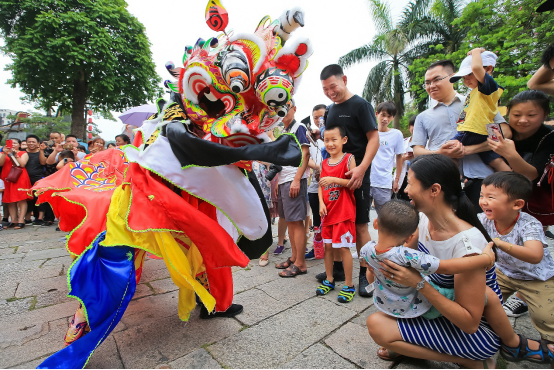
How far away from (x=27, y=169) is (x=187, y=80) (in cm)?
645

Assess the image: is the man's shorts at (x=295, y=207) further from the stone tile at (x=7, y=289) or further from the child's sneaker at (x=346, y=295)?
the stone tile at (x=7, y=289)

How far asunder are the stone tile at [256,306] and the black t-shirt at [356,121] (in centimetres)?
135

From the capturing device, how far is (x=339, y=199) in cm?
247

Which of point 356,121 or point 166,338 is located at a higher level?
point 356,121

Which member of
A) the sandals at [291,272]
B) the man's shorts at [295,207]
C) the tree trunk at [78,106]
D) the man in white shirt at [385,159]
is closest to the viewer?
the sandals at [291,272]

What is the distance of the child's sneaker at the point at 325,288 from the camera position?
2400mm

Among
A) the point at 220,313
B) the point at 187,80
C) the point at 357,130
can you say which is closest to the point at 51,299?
the point at 220,313

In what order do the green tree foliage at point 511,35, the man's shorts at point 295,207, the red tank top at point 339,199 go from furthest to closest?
the green tree foliage at point 511,35 < the man's shorts at point 295,207 < the red tank top at point 339,199

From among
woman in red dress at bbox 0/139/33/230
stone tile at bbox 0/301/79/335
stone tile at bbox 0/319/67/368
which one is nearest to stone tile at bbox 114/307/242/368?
stone tile at bbox 0/319/67/368

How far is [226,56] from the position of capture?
5.10 feet

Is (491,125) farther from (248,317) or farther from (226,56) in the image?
(248,317)

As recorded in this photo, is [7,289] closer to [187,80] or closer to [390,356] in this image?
[187,80]

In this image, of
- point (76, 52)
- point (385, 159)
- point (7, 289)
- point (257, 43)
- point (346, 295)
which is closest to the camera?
point (257, 43)

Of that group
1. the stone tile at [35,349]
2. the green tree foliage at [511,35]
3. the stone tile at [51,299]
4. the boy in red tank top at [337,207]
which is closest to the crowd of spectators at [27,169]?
the stone tile at [51,299]
